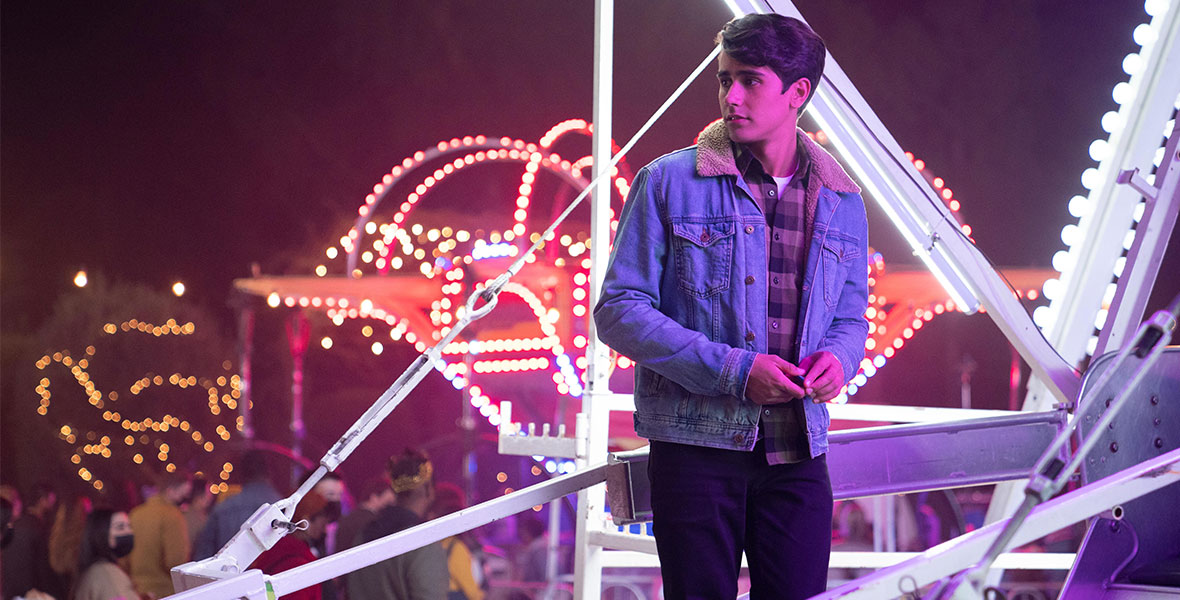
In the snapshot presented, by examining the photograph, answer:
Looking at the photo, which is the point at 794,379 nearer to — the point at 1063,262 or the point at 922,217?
the point at 922,217

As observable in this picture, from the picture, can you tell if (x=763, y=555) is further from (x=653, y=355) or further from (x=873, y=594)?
(x=653, y=355)

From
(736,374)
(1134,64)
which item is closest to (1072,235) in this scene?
(1134,64)

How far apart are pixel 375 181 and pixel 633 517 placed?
15558mm

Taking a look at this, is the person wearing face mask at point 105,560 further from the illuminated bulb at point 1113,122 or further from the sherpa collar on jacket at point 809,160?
the illuminated bulb at point 1113,122

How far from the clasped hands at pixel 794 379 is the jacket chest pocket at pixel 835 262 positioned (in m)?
0.16

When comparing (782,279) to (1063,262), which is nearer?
(782,279)

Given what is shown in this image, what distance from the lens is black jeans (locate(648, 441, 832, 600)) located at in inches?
67.4

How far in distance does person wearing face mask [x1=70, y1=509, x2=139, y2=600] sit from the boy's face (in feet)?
14.7

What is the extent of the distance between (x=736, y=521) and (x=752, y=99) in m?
0.75

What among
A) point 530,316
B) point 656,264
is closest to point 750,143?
point 656,264

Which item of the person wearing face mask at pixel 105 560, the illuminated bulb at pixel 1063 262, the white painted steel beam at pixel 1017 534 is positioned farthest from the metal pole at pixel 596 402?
the person wearing face mask at pixel 105 560

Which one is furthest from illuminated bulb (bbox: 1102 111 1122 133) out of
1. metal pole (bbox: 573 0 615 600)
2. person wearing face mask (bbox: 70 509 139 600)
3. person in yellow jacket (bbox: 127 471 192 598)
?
person in yellow jacket (bbox: 127 471 192 598)

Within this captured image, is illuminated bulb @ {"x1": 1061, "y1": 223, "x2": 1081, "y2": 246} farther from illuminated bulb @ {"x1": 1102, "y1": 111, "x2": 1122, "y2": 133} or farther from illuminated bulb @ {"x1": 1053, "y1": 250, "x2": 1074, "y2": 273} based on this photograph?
illuminated bulb @ {"x1": 1102, "y1": 111, "x2": 1122, "y2": 133}

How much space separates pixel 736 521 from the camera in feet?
5.71
